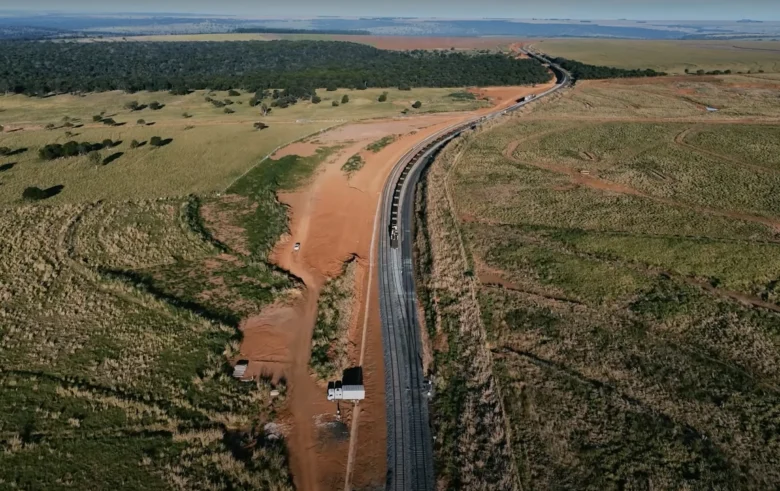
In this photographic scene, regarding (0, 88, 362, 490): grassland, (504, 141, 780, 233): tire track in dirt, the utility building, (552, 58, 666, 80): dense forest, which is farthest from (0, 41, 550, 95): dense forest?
the utility building

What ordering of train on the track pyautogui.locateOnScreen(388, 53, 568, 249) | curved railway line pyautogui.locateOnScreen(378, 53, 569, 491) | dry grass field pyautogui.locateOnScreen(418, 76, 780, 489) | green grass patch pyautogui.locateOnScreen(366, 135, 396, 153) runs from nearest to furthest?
curved railway line pyautogui.locateOnScreen(378, 53, 569, 491), dry grass field pyautogui.locateOnScreen(418, 76, 780, 489), train on the track pyautogui.locateOnScreen(388, 53, 568, 249), green grass patch pyautogui.locateOnScreen(366, 135, 396, 153)

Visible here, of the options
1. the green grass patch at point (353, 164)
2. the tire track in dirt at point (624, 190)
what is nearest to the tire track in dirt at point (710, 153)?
the tire track in dirt at point (624, 190)

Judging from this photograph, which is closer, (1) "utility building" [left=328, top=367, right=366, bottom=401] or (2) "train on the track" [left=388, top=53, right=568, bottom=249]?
(1) "utility building" [left=328, top=367, right=366, bottom=401]

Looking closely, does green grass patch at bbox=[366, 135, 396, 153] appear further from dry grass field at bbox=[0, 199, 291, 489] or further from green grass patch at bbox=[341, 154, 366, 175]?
dry grass field at bbox=[0, 199, 291, 489]

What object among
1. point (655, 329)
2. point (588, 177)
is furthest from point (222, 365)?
point (588, 177)

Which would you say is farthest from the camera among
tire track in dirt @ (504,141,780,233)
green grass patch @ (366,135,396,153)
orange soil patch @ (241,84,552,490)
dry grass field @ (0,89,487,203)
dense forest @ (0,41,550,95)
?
dense forest @ (0,41,550,95)
